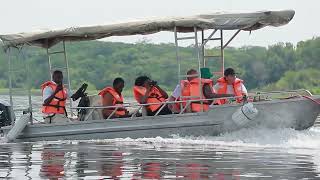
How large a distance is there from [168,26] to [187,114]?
176 cm

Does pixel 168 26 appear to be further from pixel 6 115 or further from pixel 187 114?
pixel 6 115

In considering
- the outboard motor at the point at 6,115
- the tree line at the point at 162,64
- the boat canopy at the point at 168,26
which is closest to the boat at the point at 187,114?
the boat canopy at the point at 168,26

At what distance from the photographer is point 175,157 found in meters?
18.6

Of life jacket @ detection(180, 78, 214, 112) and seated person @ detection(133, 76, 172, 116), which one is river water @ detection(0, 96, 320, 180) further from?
seated person @ detection(133, 76, 172, 116)

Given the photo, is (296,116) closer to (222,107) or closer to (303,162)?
(222,107)

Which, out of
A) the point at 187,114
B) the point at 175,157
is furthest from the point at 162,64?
the point at 175,157

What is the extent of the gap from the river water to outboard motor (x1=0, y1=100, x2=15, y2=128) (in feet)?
6.97

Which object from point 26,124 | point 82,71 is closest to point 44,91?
point 26,124

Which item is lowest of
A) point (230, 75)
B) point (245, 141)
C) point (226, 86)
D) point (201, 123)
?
point (245, 141)

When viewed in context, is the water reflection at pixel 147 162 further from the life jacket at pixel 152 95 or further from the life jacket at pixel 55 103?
the life jacket at pixel 55 103

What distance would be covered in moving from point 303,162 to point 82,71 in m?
67.3

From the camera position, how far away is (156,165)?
17297 millimetres

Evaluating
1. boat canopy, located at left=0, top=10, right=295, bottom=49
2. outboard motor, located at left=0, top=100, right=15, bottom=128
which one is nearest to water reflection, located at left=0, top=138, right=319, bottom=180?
boat canopy, located at left=0, top=10, right=295, bottom=49

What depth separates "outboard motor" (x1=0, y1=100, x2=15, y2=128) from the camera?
24359mm
